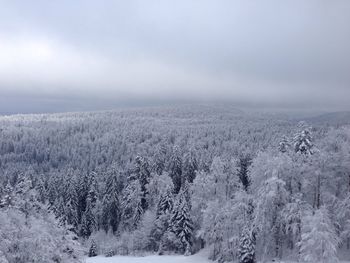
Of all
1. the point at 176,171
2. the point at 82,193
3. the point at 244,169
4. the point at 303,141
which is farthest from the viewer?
the point at 82,193

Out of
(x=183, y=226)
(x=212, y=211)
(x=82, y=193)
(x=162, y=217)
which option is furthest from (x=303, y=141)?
(x=82, y=193)

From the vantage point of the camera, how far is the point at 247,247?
124 feet

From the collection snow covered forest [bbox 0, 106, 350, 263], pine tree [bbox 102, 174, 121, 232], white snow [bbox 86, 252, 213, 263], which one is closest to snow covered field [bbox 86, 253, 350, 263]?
white snow [bbox 86, 252, 213, 263]

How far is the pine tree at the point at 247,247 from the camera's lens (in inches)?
1487

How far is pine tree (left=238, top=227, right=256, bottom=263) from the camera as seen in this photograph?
37781 mm

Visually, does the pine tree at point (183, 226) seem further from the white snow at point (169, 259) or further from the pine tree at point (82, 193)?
the pine tree at point (82, 193)

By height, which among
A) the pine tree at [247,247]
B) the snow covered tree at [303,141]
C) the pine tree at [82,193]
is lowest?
the pine tree at [82,193]

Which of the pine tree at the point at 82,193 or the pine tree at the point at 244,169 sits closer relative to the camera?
the pine tree at the point at 244,169

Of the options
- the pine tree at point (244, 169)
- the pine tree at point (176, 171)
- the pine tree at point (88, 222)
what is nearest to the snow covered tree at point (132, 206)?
the pine tree at point (88, 222)

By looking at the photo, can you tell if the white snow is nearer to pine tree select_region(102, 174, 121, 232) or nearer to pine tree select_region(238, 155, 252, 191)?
pine tree select_region(238, 155, 252, 191)

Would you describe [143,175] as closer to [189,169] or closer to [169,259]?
[189,169]

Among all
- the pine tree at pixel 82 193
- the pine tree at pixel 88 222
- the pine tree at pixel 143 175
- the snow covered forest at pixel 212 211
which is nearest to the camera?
the snow covered forest at pixel 212 211

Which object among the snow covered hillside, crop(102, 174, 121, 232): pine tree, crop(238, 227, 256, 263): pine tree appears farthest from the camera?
crop(102, 174, 121, 232): pine tree

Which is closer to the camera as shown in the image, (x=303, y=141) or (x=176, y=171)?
(x=303, y=141)
